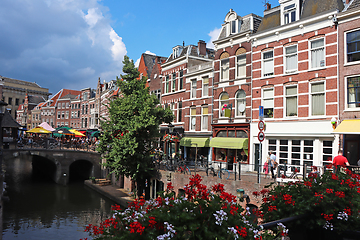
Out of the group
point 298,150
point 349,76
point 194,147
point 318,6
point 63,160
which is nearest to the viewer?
point 349,76

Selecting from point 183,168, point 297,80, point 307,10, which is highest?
point 307,10

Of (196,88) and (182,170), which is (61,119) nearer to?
(196,88)

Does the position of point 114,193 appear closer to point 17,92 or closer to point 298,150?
point 298,150

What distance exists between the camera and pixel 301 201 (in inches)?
189

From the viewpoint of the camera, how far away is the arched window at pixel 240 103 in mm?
23953

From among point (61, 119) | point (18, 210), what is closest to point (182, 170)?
point (18, 210)

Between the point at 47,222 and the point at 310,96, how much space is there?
2187 centimetres

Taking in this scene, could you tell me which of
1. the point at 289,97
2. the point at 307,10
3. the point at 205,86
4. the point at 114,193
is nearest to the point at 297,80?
the point at 289,97

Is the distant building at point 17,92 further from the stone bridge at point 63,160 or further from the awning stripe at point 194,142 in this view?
the awning stripe at point 194,142

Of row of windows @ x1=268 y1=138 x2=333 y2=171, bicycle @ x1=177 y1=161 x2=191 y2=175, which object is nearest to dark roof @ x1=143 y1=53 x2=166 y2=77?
bicycle @ x1=177 y1=161 x2=191 y2=175

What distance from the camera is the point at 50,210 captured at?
24.3m

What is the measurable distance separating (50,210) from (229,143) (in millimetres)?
16863

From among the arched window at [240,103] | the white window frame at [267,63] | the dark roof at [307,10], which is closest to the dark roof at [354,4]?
the dark roof at [307,10]

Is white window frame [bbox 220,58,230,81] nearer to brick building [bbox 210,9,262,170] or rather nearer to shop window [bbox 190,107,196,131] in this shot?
brick building [bbox 210,9,262,170]
